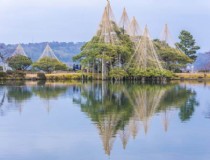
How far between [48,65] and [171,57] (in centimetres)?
1656

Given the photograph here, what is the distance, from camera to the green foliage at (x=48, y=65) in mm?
63781

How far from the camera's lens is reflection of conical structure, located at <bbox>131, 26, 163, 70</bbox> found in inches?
2247

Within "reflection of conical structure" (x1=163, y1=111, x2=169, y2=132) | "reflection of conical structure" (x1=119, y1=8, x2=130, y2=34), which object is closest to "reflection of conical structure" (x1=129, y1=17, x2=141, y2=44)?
"reflection of conical structure" (x1=119, y1=8, x2=130, y2=34)

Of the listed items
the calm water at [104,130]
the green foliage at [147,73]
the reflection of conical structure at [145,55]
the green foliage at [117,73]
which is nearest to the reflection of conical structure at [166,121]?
the calm water at [104,130]

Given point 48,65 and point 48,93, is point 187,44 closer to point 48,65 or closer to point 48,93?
point 48,65

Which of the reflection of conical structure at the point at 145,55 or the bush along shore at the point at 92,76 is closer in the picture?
the bush along shore at the point at 92,76

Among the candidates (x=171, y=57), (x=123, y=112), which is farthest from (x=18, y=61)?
(x=123, y=112)

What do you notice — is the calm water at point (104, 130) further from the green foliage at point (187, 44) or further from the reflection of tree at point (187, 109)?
the green foliage at point (187, 44)

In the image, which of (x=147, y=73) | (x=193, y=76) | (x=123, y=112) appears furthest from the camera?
(x=193, y=76)

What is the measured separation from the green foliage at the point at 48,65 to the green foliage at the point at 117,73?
38.3 feet

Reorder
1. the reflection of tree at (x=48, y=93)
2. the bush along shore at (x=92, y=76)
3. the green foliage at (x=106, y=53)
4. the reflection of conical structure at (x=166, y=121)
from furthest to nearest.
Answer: the bush along shore at (x=92, y=76)
the green foliage at (x=106, y=53)
the reflection of tree at (x=48, y=93)
the reflection of conical structure at (x=166, y=121)

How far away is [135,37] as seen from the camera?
2431 inches

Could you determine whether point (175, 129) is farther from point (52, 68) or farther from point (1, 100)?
point (52, 68)

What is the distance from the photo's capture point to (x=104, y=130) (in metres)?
16.2
